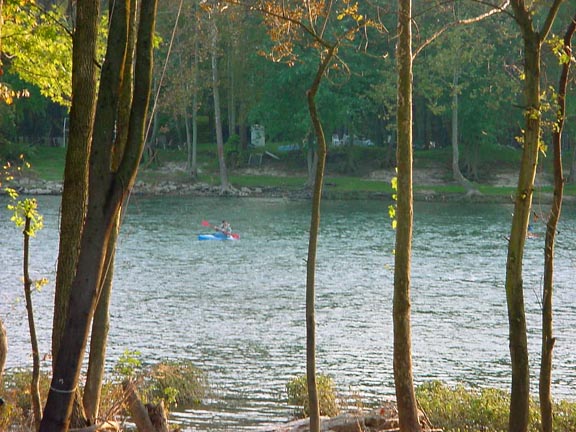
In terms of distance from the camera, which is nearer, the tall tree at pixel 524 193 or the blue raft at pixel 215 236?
the tall tree at pixel 524 193

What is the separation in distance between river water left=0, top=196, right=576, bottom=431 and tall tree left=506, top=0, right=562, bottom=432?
0.55 meters

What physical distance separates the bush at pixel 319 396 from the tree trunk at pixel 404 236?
15.4 feet

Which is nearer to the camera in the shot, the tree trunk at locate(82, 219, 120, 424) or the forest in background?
the tree trunk at locate(82, 219, 120, 424)

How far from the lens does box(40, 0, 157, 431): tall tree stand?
8.20 meters

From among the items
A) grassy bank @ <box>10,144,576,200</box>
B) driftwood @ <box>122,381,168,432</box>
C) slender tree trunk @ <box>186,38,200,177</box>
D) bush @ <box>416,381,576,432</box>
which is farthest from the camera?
grassy bank @ <box>10,144,576,200</box>

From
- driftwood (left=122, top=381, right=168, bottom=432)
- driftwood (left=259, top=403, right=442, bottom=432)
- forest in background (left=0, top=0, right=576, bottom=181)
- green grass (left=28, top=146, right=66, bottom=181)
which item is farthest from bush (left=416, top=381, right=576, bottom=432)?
green grass (left=28, top=146, right=66, bottom=181)

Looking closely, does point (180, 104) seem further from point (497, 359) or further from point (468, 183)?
point (497, 359)

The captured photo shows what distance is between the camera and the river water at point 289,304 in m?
22.8

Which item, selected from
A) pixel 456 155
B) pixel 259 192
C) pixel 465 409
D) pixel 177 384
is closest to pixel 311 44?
pixel 465 409

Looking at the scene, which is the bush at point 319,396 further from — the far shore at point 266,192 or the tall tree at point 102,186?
the far shore at point 266,192

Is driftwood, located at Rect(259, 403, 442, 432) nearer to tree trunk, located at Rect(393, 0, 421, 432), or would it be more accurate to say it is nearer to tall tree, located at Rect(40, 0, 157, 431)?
tree trunk, located at Rect(393, 0, 421, 432)

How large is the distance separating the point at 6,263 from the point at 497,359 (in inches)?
884

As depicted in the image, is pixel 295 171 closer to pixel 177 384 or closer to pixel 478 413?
pixel 177 384

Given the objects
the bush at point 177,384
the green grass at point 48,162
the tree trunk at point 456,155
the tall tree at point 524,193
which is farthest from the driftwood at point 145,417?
the tree trunk at point 456,155
